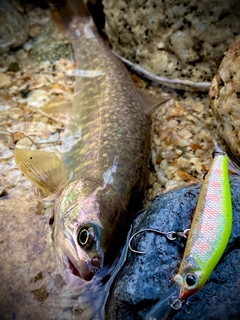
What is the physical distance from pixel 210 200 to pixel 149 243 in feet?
1.94

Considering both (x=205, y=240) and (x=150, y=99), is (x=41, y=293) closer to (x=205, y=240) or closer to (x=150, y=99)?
(x=205, y=240)

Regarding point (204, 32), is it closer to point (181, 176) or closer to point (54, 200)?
point (181, 176)

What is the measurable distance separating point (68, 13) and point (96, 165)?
109 inches

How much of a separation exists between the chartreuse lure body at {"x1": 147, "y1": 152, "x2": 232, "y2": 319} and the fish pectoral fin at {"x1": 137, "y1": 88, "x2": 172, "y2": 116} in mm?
1575

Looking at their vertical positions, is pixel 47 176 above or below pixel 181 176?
above

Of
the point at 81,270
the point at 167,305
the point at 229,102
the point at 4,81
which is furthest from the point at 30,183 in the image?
the point at 229,102

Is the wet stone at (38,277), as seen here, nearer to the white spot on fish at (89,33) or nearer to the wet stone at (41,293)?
the wet stone at (41,293)

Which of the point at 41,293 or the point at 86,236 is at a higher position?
the point at 86,236

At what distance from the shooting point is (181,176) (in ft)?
12.7

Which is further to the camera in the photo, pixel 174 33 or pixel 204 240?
pixel 174 33

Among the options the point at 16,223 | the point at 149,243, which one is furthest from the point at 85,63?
the point at 149,243

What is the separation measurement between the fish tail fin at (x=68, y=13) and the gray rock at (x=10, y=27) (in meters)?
0.50

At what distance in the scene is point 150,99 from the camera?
447 centimetres

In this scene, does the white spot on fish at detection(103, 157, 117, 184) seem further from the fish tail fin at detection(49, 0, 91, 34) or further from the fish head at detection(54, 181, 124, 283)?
the fish tail fin at detection(49, 0, 91, 34)
